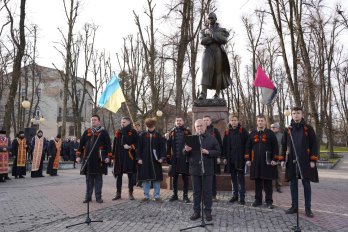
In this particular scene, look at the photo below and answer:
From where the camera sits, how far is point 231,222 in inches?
237

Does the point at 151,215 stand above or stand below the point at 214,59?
below

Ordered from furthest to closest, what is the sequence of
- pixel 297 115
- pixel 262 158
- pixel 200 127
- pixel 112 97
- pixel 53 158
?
pixel 53 158, pixel 112 97, pixel 262 158, pixel 297 115, pixel 200 127

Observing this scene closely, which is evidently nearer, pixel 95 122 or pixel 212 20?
pixel 95 122

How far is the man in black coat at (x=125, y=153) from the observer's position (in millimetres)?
8422

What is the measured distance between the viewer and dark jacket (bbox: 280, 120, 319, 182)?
660cm

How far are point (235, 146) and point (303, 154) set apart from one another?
61.6 inches

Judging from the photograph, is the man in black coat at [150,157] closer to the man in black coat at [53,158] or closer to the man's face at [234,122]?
the man's face at [234,122]

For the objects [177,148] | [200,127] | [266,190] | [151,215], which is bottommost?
[151,215]

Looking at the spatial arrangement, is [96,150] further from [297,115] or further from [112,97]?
[297,115]

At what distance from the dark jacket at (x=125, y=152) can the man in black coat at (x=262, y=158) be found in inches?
109

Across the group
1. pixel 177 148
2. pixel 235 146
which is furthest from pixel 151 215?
pixel 235 146

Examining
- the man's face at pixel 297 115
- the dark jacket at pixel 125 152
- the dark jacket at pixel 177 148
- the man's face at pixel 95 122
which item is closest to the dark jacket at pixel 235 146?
the dark jacket at pixel 177 148

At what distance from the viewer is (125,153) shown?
8.52 m

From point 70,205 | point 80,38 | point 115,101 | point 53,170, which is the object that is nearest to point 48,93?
point 80,38
